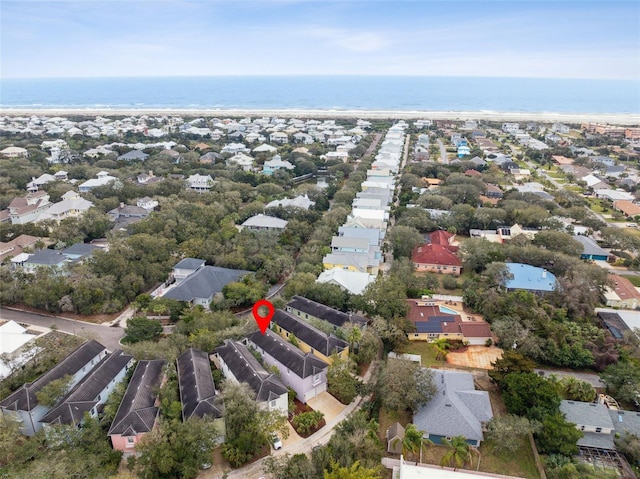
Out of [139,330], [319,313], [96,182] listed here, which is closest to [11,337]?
[139,330]

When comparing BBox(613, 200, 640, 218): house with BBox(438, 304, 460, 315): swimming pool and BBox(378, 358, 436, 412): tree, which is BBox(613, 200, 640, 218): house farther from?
BBox(378, 358, 436, 412): tree

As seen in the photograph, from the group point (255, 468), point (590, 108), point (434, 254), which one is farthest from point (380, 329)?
point (590, 108)

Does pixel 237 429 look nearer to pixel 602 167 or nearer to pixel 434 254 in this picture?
pixel 434 254

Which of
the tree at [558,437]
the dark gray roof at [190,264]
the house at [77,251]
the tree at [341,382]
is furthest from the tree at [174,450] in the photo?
the house at [77,251]

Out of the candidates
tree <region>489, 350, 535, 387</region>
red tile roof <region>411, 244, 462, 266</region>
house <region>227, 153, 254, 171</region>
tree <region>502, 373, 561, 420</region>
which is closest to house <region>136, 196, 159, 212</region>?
house <region>227, 153, 254, 171</region>

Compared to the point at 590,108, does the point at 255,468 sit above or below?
below

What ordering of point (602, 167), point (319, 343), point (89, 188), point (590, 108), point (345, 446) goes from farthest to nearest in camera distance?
point (590, 108), point (602, 167), point (89, 188), point (319, 343), point (345, 446)

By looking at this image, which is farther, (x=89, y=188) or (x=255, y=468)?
(x=89, y=188)
